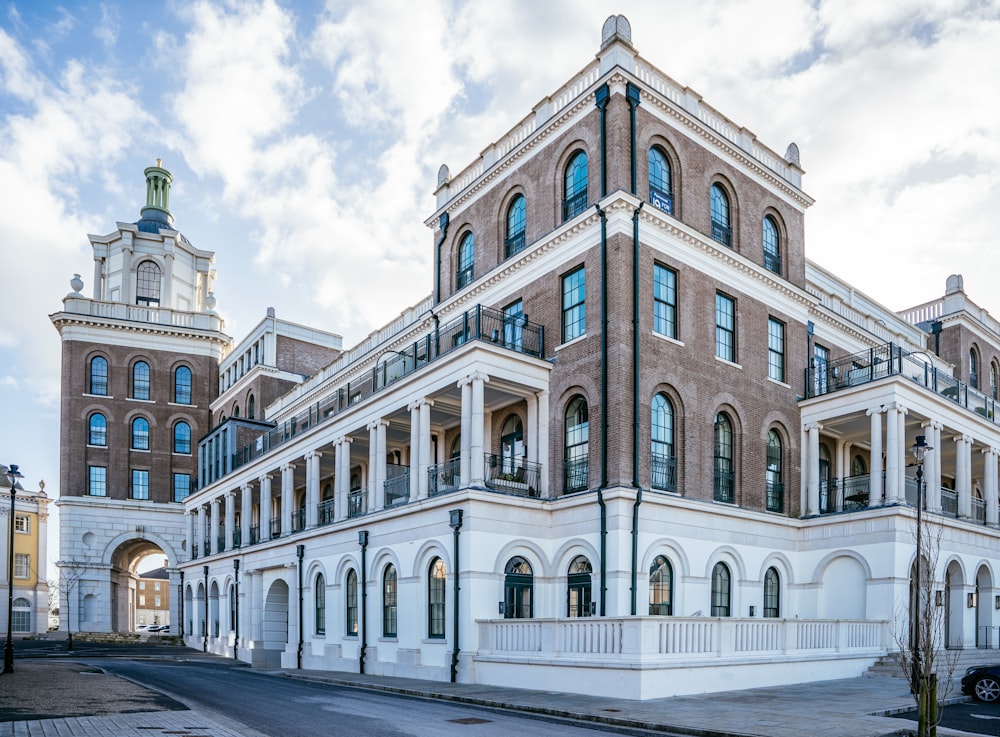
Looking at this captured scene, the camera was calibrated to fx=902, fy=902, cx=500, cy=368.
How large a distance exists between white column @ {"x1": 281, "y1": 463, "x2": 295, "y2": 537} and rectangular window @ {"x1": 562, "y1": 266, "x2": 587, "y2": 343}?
51.7ft

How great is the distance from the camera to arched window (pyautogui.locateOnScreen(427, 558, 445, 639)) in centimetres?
2552

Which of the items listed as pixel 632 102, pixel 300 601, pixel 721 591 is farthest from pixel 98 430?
pixel 721 591

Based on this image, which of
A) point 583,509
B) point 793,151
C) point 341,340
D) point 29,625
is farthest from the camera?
point 29,625

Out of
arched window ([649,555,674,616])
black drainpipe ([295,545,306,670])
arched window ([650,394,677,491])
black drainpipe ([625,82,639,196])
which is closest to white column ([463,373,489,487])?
arched window ([650,394,677,491])

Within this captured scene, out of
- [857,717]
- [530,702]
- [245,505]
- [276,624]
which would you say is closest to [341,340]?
[245,505]

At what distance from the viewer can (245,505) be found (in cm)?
4241

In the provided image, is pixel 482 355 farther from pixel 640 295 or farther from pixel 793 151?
pixel 793 151

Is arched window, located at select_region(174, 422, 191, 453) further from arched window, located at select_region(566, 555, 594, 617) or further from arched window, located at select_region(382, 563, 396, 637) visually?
arched window, located at select_region(566, 555, 594, 617)

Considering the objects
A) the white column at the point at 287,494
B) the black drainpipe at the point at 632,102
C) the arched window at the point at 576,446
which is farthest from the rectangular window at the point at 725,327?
the white column at the point at 287,494

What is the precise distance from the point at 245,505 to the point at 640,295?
2488cm

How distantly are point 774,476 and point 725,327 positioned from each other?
5.27 meters

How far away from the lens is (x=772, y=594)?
1118 inches

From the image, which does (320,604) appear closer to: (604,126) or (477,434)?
(477,434)

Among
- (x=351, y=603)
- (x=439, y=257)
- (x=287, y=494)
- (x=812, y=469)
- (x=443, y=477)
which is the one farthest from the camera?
(x=287, y=494)
